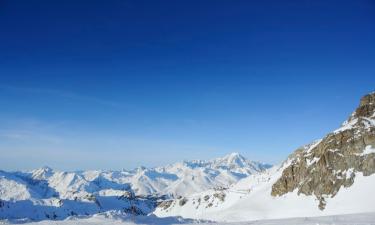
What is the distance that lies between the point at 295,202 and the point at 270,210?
8.36m

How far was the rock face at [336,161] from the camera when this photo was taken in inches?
4067

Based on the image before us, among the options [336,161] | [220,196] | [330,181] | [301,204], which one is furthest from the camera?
[220,196]

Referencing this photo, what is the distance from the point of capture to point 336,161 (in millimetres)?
111000

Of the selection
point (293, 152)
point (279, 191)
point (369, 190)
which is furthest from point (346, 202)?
point (293, 152)

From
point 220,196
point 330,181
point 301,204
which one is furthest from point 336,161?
point 220,196

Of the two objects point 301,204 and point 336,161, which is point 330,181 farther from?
point 301,204

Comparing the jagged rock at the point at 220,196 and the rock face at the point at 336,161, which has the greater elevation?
the rock face at the point at 336,161

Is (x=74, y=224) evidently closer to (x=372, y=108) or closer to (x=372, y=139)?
(x=372, y=139)

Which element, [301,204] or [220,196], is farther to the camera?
[220,196]

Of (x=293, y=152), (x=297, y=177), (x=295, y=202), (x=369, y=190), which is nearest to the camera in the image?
(x=369, y=190)

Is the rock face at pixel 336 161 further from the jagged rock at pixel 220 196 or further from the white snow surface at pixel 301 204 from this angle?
the jagged rock at pixel 220 196

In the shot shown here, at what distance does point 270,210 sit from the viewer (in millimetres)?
117188

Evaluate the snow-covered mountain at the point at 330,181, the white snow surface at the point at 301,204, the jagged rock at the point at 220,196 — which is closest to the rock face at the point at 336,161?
the snow-covered mountain at the point at 330,181

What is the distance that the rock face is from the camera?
339ft
